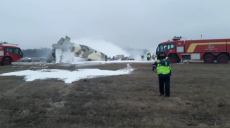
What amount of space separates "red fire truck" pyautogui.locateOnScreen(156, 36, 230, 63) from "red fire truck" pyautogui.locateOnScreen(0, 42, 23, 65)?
21.9 meters

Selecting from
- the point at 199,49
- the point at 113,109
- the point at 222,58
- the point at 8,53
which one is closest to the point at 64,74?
the point at 113,109

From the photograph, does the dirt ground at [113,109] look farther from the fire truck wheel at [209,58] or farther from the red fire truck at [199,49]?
the red fire truck at [199,49]

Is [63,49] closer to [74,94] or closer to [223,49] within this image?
[223,49]

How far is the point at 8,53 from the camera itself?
107 ft

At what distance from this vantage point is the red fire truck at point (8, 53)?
104 feet

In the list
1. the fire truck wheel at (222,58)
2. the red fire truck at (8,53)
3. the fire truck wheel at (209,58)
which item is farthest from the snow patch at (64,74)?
the red fire truck at (8,53)

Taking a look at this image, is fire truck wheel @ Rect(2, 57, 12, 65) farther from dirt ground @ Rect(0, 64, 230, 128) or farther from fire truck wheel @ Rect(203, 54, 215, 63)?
fire truck wheel @ Rect(203, 54, 215, 63)

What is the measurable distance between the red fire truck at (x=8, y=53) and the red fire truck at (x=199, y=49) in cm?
2190

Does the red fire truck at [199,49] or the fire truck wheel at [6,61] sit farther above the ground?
the red fire truck at [199,49]

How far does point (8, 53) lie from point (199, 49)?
90.1ft

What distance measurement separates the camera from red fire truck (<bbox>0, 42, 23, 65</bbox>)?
3181cm

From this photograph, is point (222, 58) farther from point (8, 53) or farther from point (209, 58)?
point (8, 53)

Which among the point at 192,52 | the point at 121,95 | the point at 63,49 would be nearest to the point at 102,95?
the point at 121,95

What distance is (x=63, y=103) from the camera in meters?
7.29
